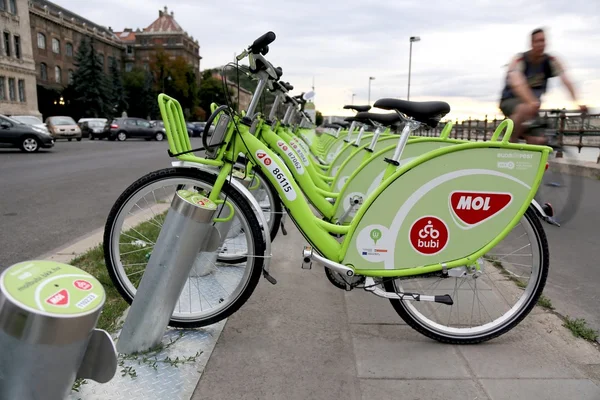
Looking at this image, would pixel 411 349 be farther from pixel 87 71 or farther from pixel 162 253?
pixel 87 71

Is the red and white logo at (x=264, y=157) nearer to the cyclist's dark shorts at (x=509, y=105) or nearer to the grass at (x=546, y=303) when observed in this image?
the grass at (x=546, y=303)

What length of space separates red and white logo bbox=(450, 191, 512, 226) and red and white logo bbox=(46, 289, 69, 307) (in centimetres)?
189

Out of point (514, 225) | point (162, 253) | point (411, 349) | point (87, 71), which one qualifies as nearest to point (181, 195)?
point (162, 253)

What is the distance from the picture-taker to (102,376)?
5.58ft

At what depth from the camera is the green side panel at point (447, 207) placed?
2533mm

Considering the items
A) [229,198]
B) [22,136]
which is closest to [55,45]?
[22,136]

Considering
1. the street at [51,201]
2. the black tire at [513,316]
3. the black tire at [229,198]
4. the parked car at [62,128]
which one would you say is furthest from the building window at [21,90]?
the black tire at [513,316]

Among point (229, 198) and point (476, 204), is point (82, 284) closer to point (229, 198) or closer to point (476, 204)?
point (229, 198)

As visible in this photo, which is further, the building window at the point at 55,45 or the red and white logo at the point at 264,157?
the building window at the point at 55,45

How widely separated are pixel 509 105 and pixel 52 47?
69329mm

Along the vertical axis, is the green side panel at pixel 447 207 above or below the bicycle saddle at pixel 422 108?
below

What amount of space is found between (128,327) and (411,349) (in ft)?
4.93

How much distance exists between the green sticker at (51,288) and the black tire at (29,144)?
18.5 m

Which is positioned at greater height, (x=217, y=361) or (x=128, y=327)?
(x=128, y=327)
